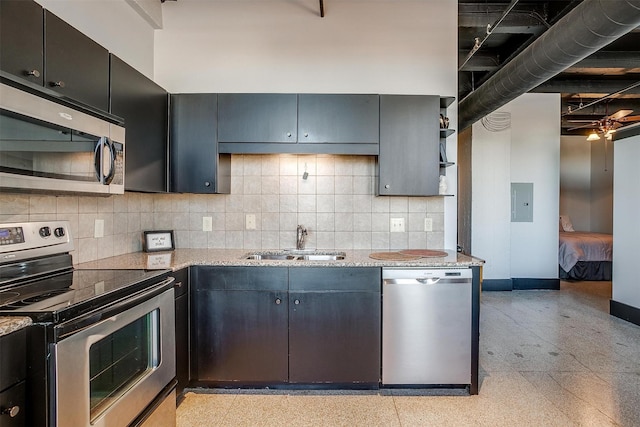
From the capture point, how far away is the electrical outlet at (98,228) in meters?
2.36

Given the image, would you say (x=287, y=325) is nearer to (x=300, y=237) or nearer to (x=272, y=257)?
(x=272, y=257)

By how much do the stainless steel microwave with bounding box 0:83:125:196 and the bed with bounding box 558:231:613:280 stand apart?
674 cm

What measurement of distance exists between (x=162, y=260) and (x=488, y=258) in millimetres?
4802

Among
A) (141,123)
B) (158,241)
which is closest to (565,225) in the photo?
(158,241)

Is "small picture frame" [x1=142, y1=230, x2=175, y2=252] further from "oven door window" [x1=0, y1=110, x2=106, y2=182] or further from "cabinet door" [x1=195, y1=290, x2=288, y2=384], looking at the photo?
"oven door window" [x1=0, y1=110, x2=106, y2=182]

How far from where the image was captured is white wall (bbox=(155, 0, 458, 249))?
117 inches

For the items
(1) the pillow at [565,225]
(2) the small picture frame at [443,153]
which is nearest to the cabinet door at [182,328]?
(2) the small picture frame at [443,153]

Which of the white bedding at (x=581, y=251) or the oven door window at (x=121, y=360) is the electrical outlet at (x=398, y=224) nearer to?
the oven door window at (x=121, y=360)

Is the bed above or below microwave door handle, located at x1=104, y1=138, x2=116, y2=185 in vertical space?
below

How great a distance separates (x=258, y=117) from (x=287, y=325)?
5.02 ft

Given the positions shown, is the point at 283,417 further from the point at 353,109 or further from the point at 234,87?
the point at 234,87

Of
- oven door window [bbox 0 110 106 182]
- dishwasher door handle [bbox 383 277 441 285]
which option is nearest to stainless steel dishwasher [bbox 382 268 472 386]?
dishwasher door handle [bbox 383 277 441 285]

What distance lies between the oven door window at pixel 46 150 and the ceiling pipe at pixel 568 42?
287 centimetres

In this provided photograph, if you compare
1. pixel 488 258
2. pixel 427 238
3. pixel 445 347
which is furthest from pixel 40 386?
pixel 488 258
